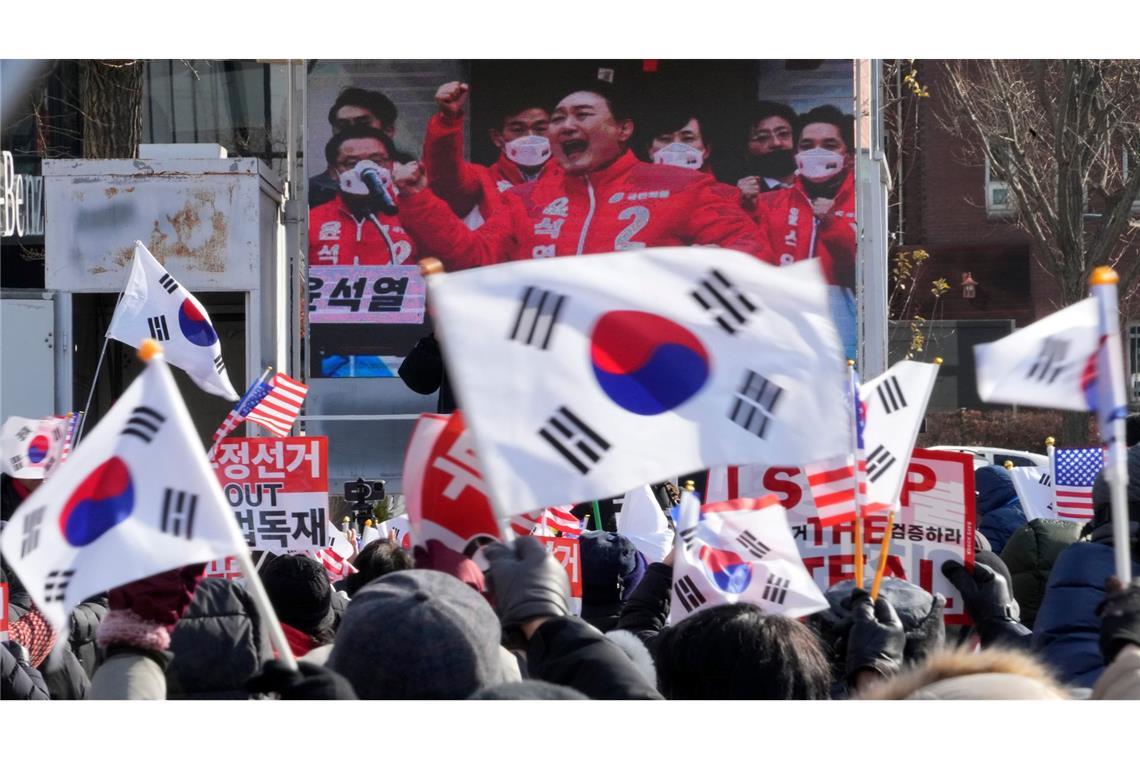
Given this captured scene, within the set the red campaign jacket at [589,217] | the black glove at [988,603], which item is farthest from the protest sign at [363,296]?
the black glove at [988,603]

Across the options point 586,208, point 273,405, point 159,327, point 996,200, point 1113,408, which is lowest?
point 273,405

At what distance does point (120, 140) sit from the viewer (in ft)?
51.3

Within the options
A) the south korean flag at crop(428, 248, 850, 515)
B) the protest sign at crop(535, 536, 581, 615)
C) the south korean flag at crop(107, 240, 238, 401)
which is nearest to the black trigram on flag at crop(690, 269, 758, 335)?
the south korean flag at crop(428, 248, 850, 515)

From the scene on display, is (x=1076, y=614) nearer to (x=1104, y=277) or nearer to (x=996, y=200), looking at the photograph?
(x=1104, y=277)

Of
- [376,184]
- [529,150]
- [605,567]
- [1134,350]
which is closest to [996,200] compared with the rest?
[1134,350]

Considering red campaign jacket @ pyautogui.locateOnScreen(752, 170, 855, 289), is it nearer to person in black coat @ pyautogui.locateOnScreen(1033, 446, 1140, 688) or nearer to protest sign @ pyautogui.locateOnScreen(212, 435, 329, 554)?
protest sign @ pyautogui.locateOnScreen(212, 435, 329, 554)

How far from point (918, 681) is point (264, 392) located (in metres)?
5.77

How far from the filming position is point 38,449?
23.6 ft

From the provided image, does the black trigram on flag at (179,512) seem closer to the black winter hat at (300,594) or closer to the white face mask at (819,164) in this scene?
the black winter hat at (300,594)

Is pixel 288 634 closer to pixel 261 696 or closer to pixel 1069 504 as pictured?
pixel 261 696

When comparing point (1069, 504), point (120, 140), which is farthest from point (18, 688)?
point (120, 140)

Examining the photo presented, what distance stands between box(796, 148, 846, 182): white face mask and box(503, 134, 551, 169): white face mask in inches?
98.9

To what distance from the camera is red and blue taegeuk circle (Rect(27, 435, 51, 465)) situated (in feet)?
23.6

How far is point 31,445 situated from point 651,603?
12.4 feet
